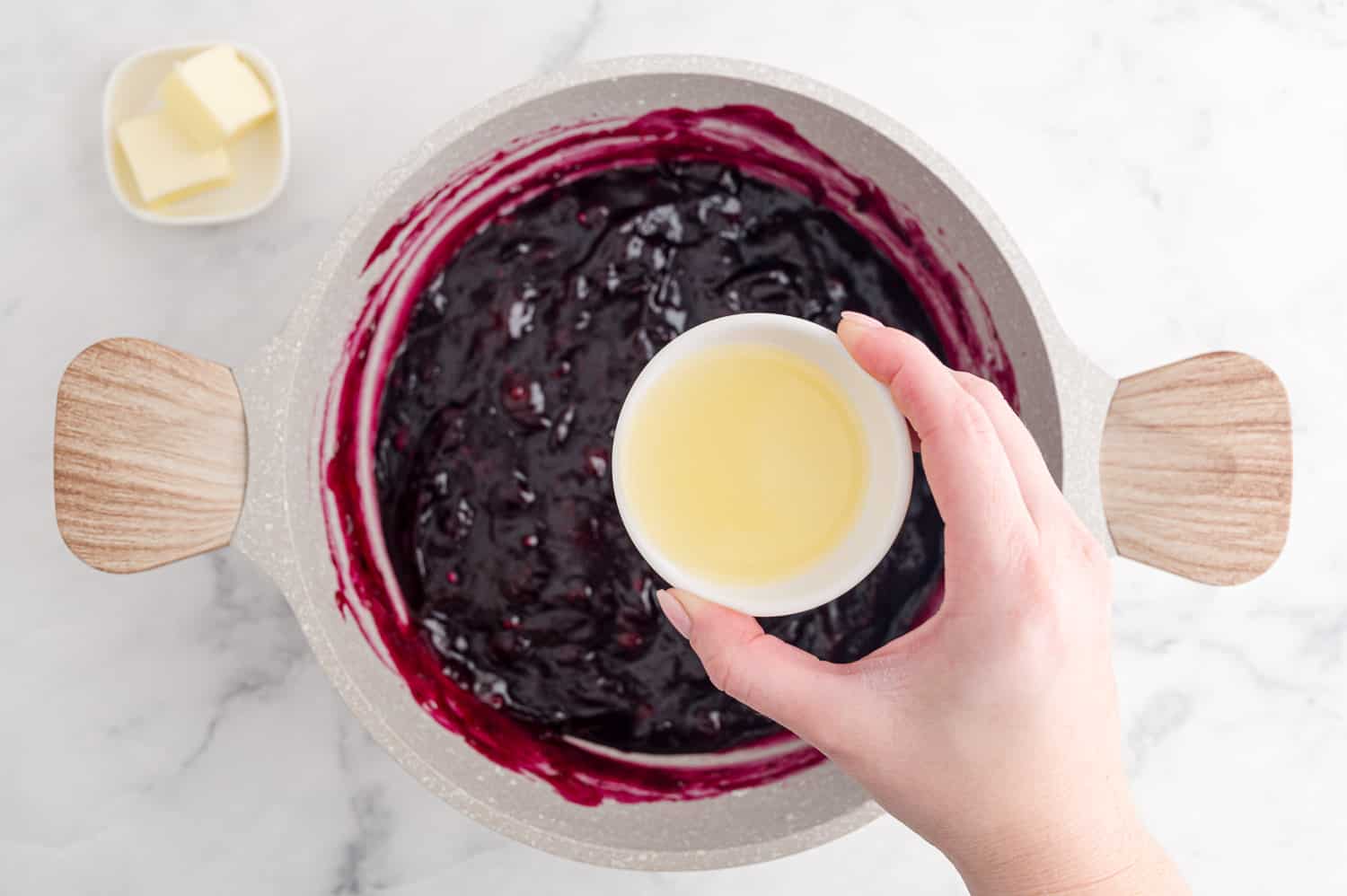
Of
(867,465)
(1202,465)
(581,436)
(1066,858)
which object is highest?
(1202,465)

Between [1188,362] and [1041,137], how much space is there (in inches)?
21.9

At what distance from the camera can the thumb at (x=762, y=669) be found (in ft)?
3.61

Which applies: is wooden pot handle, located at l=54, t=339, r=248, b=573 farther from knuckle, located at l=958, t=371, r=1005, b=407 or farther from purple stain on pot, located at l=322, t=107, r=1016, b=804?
knuckle, located at l=958, t=371, r=1005, b=407

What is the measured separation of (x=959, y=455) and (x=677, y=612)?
1.26 feet

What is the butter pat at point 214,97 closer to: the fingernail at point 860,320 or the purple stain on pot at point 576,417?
the purple stain on pot at point 576,417

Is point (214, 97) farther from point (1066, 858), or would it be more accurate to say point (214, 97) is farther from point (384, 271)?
point (1066, 858)

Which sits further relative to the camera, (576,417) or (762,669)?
(576,417)

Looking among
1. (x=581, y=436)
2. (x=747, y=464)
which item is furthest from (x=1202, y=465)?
(x=581, y=436)

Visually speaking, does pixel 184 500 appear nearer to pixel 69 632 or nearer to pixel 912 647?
pixel 69 632

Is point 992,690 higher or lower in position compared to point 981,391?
lower

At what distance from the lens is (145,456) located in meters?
1.23

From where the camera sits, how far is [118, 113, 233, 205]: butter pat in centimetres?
151

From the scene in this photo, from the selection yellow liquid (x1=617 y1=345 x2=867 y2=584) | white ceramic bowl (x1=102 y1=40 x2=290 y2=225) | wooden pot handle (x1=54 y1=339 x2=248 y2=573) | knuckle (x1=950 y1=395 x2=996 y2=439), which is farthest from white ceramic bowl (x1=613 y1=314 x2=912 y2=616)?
white ceramic bowl (x1=102 y1=40 x2=290 y2=225)

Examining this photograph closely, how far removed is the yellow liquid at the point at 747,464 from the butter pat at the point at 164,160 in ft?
2.64
